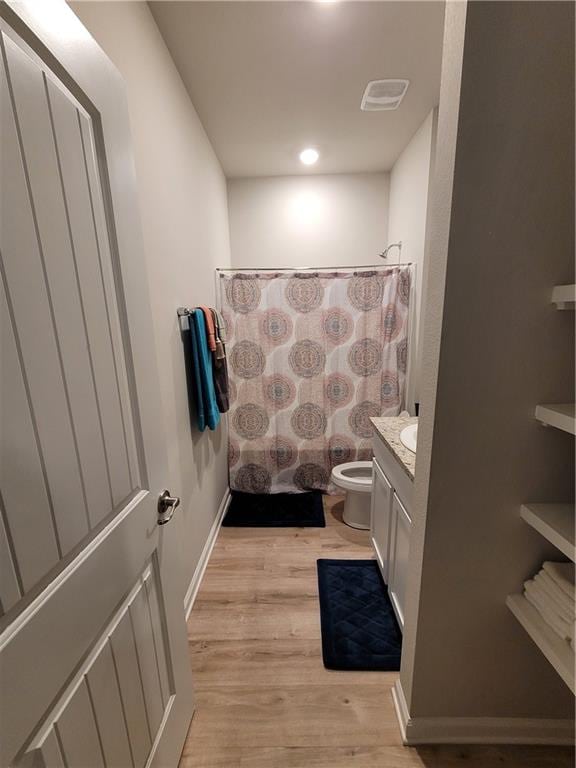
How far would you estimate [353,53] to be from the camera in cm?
145

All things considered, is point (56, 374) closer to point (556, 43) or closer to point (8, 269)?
point (8, 269)

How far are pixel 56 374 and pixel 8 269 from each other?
0.18 meters

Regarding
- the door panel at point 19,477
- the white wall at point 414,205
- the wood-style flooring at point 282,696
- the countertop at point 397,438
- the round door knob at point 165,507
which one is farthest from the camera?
the white wall at point 414,205

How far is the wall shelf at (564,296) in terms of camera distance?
733 millimetres

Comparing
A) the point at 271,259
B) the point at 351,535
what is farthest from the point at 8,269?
the point at 271,259

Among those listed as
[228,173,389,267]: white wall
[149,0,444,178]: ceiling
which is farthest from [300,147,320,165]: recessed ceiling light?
[228,173,389,267]: white wall

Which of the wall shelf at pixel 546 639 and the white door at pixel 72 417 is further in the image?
the wall shelf at pixel 546 639

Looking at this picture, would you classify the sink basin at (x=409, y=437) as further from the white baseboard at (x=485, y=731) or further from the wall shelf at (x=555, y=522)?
the white baseboard at (x=485, y=731)

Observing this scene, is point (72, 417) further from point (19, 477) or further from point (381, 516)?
point (381, 516)

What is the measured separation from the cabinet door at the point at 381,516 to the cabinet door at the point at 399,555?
7 cm

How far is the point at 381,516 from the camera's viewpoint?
173 centimetres

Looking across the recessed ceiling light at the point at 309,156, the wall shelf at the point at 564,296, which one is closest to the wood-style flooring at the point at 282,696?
the wall shelf at the point at 564,296

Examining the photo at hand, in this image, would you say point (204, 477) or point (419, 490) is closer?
point (419, 490)

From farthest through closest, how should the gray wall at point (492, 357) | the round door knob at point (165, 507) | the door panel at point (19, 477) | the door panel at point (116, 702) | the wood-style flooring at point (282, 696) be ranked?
the wood-style flooring at point (282, 696) → the round door knob at point (165, 507) → the gray wall at point (492, 357) → the door panel at point (116, 702) → the door panel at point (19, 477)
